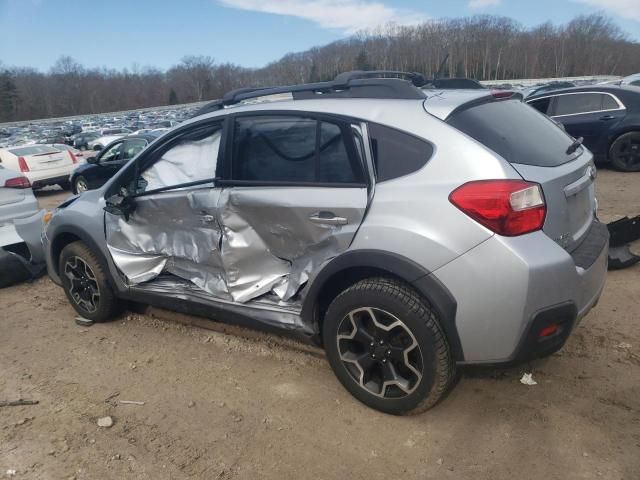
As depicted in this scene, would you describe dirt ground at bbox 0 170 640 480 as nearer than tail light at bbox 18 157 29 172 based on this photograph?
Yes

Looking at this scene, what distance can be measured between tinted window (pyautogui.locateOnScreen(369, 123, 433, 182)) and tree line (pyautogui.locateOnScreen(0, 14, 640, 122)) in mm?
88936

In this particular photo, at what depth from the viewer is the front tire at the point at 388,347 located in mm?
2541

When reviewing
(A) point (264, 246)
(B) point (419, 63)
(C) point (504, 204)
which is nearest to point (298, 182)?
(A) point (264, 246)

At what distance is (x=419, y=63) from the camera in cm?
10150

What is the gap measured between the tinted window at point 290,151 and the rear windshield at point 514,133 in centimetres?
64

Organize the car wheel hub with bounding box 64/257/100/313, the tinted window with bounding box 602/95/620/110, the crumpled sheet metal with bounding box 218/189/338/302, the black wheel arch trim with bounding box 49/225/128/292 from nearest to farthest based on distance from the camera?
the crumpled sheet metal with bounding box 218/189/338/302 → the black wheel arch trim with bounding box 49/225/128/292 → the car wheel hub with bounding box 64/257/100/313 → the tinted window with bounding box 602/95/620/110

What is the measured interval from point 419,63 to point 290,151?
10628cm

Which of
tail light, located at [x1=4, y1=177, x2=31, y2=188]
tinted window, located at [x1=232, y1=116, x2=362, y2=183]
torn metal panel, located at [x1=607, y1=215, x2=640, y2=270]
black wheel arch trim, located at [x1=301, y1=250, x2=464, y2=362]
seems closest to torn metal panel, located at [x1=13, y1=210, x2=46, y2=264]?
tail light, located at [x1=4, y1=177, x2=31, y2=188]

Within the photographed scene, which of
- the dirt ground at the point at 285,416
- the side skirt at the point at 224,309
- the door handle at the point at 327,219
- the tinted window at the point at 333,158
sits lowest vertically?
the dirt ground at the point at 285,416

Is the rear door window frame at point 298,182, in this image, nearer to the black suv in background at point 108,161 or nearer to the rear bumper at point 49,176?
the black suv in background at point 108,161

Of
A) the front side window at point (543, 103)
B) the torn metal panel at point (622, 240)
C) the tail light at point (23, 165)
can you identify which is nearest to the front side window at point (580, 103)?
the front side window at point (543, 103)

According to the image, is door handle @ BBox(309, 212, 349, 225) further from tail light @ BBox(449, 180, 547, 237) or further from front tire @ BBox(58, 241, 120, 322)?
front tire @ BBox(58, 241, 120, 322)

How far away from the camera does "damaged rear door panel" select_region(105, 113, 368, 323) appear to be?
2.86 m

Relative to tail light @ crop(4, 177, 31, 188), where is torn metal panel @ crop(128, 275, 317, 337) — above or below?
below
